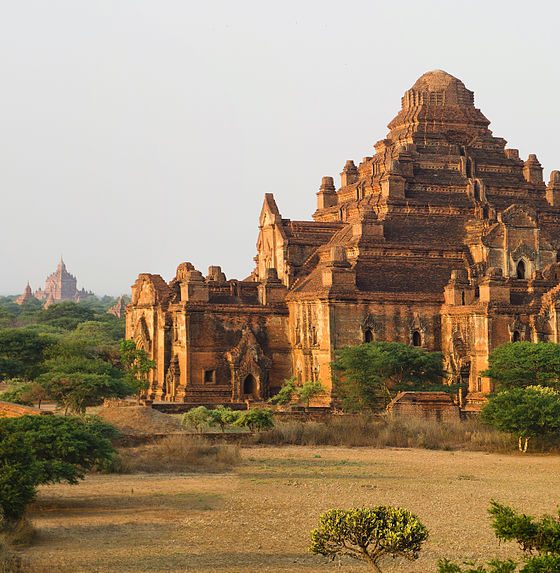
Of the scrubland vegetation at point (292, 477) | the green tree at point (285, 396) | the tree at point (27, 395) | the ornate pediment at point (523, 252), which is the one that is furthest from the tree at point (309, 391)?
the ornate pediment at point (523, 252)

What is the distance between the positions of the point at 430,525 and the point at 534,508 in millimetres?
3432

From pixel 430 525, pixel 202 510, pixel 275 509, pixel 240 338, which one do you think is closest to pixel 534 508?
pixel 430 525

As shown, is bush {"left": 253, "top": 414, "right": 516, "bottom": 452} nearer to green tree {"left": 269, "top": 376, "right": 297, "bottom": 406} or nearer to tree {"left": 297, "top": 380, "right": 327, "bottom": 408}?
tree {"left": 297, "top": 380, "right": 327, "bottom": 408}

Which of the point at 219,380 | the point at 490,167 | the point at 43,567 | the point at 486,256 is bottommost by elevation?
the point at 43,567

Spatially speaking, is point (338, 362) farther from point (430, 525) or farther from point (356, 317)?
point (430, 525)

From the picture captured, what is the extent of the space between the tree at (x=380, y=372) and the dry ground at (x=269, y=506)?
884cm

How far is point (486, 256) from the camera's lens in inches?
2094

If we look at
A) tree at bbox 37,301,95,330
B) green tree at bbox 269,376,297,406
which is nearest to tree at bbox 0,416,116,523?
green tree at bbox 269,376,297,406

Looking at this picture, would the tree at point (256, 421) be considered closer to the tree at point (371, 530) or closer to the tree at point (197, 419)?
the tree at point (197, 419)

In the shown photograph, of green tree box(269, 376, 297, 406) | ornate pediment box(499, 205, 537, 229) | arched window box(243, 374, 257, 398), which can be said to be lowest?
green tree box(269, 376, 297, 406)

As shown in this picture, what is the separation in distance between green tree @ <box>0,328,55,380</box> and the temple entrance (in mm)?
12843

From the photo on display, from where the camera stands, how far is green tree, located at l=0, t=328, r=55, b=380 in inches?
2370

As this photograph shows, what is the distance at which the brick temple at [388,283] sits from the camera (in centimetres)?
4994

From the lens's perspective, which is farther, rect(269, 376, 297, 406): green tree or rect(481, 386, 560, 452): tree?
rect(269, 376, 297, 406): green tree
